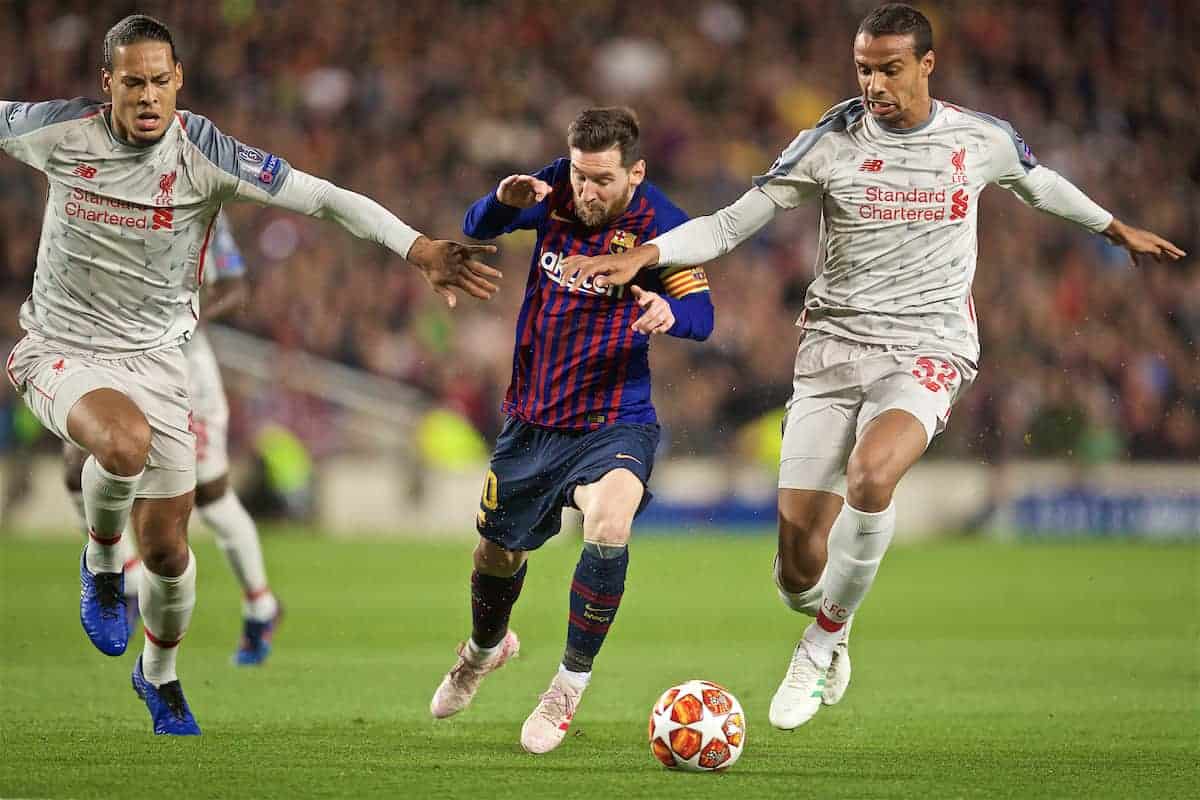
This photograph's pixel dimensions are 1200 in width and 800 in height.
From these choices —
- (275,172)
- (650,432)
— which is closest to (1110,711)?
(650,432)

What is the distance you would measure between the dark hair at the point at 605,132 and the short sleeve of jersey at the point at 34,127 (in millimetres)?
1885

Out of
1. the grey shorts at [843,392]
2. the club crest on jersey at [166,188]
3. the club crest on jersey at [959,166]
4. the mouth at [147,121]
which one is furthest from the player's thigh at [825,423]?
the mouth at [147,121]

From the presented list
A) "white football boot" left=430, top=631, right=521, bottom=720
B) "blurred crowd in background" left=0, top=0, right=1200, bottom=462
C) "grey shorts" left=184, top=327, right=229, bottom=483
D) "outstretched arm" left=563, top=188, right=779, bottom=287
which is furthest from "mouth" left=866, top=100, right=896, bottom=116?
"blurred crowd in background" left=0, top=0, right=1200, bottom=462

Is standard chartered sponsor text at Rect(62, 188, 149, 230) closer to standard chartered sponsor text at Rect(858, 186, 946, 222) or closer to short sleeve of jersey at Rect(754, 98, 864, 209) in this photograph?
short sleeve of jersey at Rect(754, 98, 864, 209)

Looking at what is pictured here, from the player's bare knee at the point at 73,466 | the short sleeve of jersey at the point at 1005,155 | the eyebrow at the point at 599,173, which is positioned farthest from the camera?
the player's bare knee at the point at 73,466

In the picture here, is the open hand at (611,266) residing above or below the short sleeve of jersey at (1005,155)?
below

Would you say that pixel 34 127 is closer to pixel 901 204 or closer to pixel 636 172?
pixel 636 172

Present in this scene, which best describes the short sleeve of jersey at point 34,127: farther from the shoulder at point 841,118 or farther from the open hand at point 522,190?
the shoulder at point 841,118

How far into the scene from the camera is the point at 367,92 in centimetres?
2086

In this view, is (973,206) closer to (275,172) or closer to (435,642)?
(275,172)

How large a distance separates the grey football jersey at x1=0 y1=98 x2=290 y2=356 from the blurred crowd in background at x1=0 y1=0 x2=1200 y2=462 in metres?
10.1

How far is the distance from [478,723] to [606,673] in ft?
6.84

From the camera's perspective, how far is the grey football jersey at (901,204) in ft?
23.1

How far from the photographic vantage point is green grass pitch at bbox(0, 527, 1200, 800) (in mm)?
5891
